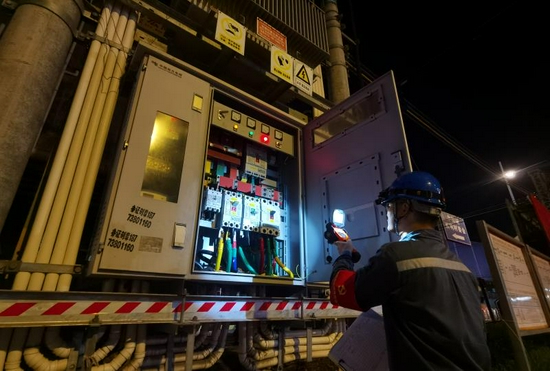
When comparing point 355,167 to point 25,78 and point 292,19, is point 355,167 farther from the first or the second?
point 292,19

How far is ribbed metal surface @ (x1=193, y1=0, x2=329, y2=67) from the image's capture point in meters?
3.94

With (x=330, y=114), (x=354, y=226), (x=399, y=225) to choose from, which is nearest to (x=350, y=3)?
(x=330, y=114)

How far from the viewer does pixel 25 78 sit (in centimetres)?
214

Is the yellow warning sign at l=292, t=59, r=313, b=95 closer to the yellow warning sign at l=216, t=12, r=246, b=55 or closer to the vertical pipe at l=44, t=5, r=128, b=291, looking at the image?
the yellow warning sign at l=216, t=12, r=246, b=55

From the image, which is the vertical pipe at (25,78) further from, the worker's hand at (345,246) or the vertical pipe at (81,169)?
the worker's hand at (345,246)

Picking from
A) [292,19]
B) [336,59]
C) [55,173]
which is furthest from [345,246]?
[336,59]

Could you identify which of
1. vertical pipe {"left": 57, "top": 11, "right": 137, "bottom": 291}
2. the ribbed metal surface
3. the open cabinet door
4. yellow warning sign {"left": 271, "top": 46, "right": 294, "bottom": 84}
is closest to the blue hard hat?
the open cabinet door

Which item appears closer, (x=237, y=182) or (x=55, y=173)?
(x=55, y=173)

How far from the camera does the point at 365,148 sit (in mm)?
2965

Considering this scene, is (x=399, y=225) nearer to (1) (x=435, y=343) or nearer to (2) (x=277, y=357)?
(1) (x=435, y=343)

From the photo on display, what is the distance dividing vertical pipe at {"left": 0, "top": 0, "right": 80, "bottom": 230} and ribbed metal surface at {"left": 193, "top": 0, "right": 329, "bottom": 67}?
167 cm

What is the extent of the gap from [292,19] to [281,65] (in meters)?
1.32

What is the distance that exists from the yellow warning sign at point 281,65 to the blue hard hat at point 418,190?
8.01 feet

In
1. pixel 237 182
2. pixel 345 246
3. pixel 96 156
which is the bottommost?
pixel 345 246
